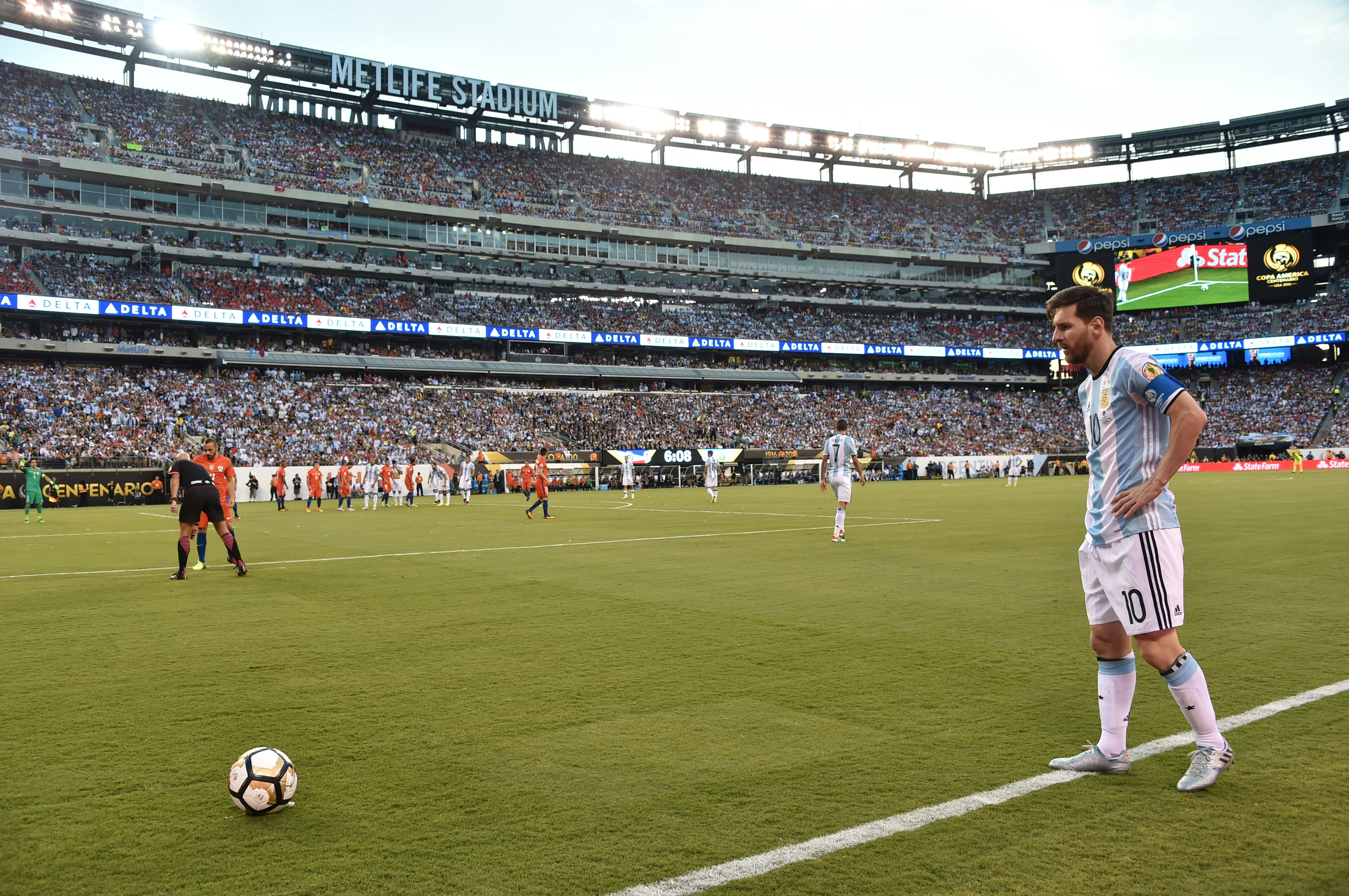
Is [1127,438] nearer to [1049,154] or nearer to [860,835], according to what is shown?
[860,835]

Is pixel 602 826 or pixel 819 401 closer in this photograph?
pixel 602 826

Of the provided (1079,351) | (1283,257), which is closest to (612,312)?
(1283,257)

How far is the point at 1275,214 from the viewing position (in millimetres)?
79062

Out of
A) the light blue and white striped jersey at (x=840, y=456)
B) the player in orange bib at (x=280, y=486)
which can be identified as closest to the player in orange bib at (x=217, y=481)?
the light blue and white striped jersey at (x=840, y=456)

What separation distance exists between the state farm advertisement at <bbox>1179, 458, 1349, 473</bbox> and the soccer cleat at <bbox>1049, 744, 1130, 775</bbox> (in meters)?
60.1

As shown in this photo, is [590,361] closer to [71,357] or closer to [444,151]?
[444,151]

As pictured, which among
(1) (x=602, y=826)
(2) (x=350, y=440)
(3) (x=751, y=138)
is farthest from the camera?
(3) (x=751, y=138)

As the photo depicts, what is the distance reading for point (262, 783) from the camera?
4133 millimetres

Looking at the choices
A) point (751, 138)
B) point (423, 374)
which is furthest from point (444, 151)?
point (751, 138)

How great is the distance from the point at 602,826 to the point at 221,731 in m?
2.91

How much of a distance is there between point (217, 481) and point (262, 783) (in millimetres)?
11168

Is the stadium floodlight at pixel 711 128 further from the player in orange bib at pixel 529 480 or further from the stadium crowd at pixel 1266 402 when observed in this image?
the player in orange bib at pixel 529 480

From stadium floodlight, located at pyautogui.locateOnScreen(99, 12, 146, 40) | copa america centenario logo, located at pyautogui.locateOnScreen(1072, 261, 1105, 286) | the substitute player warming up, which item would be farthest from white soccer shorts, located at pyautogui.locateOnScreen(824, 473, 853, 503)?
copa america centenario logo, located at pyautogui.locateOnScreen(1072, 261, 1105, 286)

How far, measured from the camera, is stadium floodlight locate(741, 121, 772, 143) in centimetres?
8306
